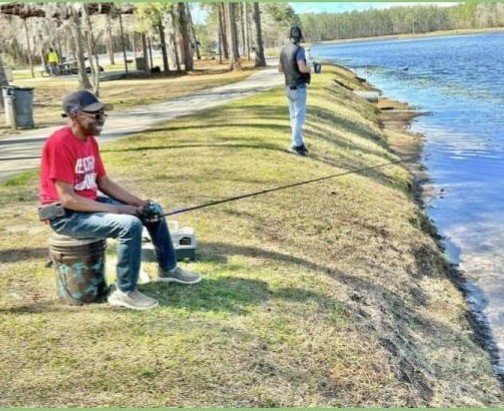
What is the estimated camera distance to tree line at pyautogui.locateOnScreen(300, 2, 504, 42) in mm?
156500

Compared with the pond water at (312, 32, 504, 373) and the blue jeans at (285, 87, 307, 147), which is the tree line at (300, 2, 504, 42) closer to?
the pond water at (312, 32, 504, 373)

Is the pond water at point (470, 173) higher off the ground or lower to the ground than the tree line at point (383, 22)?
lower

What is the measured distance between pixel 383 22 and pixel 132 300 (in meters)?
174

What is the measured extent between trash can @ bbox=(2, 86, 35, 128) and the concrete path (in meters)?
0.55

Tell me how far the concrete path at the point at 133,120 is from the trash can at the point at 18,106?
→ 0.55 metres

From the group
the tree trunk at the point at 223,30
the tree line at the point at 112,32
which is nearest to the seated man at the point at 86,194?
the tree line at the point at 112,32

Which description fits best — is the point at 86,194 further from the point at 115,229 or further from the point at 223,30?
the point at 223,30

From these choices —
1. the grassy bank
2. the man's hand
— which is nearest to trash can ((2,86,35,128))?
the grassy bank

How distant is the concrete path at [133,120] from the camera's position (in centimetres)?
1112

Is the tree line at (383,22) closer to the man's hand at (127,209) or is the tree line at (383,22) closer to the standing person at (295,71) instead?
the standing person at (295,71)

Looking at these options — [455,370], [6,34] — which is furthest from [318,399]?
[6,34]

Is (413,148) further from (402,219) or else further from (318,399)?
(318,399)

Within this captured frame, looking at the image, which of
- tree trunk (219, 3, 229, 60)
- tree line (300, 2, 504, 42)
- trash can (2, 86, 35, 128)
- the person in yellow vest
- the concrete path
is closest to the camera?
the concrete path

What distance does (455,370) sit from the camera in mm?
5559
